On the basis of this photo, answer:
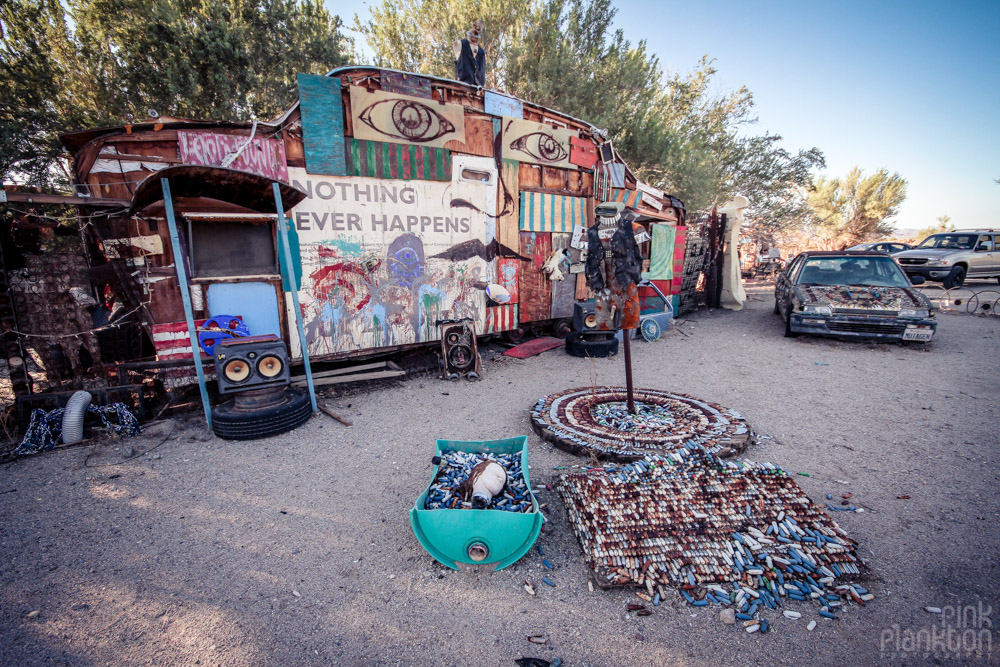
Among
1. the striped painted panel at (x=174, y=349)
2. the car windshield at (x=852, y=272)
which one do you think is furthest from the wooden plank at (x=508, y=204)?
the car windshield at (x=852, y=272)

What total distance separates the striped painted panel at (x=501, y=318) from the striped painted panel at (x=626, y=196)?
367 centimetres

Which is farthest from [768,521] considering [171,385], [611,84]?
[611,84]

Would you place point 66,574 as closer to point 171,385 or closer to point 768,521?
point 171,385

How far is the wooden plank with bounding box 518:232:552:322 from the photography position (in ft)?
28.3

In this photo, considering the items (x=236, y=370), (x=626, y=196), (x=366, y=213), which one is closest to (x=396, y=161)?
(x=366, y=213)

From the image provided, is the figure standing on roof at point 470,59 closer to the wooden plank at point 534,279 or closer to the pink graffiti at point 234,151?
the wooden plank at point 534,279

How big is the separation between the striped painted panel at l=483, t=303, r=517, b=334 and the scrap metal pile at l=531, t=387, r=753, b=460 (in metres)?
3.07

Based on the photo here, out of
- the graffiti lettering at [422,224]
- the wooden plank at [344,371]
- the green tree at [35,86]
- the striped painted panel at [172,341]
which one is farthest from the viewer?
the green tree at [35,86]

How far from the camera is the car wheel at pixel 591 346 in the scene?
8078 mm

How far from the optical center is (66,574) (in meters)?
2.81

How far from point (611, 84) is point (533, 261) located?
35.6ft

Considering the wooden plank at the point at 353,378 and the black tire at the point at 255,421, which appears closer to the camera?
the black tire at the point at 255,421

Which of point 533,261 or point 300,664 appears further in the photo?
point 533,261

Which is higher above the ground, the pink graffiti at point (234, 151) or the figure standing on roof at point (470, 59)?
the figure standing on roof at point (470, 59)
